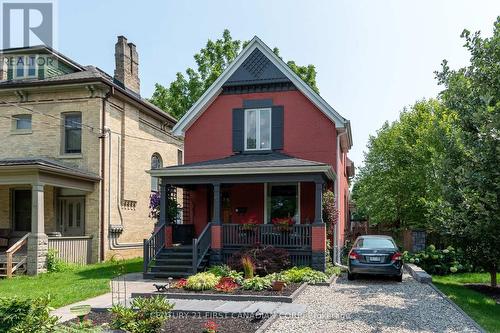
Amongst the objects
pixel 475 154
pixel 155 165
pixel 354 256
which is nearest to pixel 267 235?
pixel 354 256

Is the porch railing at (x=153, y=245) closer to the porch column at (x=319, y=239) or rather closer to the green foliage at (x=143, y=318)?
the porch column at (x=319, y=239)

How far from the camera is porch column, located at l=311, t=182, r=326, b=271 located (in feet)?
49.0

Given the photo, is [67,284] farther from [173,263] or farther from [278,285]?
[278,285]

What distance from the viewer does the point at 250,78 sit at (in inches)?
734

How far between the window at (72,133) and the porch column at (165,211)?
248 inches

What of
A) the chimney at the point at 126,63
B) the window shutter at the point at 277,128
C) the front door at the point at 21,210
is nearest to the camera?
the window shutter at the point at 277,128

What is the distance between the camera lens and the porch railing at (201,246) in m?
14.8

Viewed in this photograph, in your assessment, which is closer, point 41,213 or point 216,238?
point 216,238

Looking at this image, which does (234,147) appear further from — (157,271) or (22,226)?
(22,226)

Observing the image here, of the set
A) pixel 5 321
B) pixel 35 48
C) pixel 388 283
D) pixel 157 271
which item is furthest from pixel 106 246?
pixel 5 321

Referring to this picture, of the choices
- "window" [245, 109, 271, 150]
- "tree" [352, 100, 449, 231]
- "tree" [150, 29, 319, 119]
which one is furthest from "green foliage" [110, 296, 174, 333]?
"tree" [150, 29, 319, 119]

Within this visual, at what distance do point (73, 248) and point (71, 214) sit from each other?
251cm

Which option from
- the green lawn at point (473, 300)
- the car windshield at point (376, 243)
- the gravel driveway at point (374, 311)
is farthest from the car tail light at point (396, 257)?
the green lawn at point (473, 300)

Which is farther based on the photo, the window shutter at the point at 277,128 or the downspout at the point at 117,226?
the downspout at the point at 117,226
